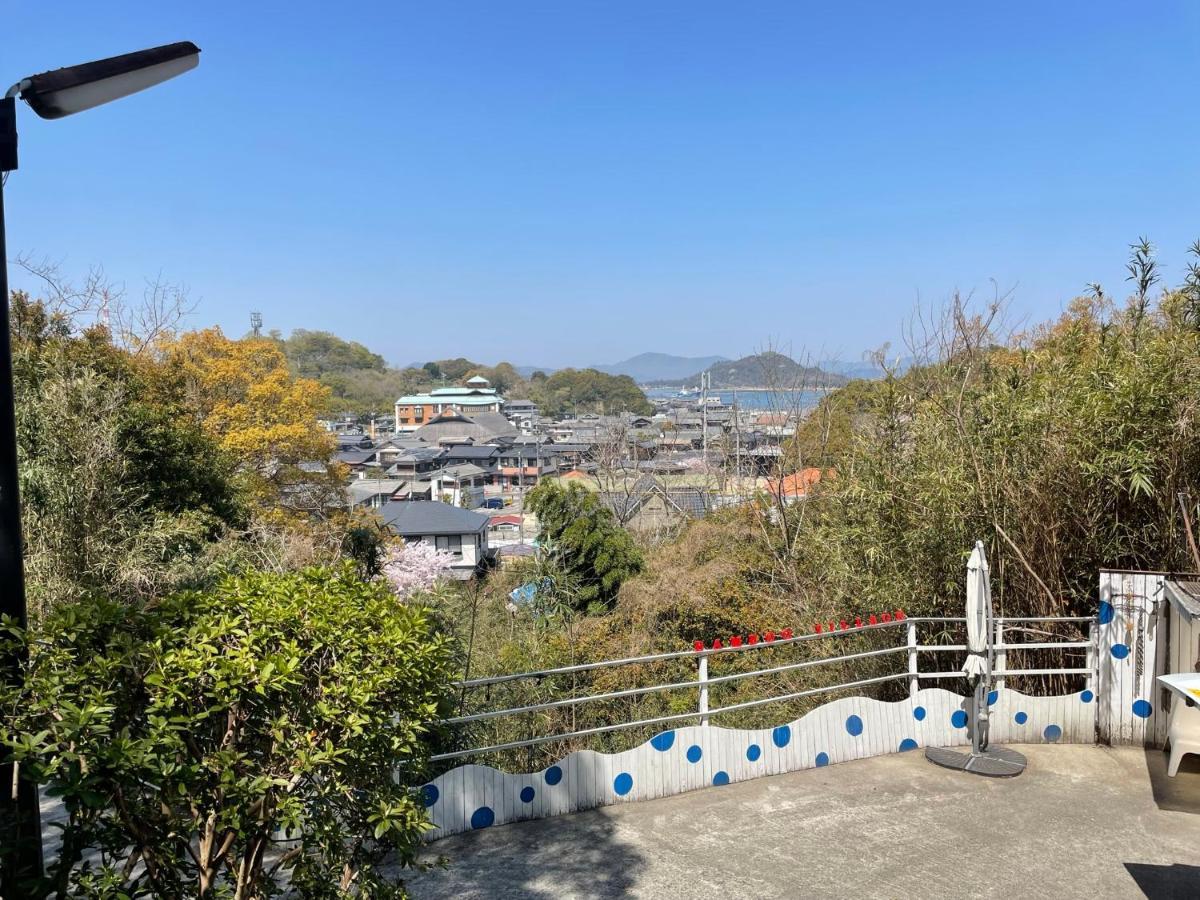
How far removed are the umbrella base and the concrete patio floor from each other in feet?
0.18

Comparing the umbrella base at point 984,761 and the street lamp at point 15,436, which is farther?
the umbrella base at point 984,761

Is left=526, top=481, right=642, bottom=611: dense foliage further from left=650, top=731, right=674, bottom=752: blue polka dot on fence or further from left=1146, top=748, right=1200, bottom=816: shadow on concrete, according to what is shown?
left=1146, top=748, right=1200, bottom=816: shadow on concrete

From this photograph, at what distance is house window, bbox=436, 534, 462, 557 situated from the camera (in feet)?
89.1

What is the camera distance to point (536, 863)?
3.89 metres

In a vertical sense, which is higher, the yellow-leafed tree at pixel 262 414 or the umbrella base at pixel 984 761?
the yellow-leafed tree at pixel 262 414

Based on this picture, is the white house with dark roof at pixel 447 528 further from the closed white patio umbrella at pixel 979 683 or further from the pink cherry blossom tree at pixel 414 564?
the closed white patio umbrella at pixel 979 683

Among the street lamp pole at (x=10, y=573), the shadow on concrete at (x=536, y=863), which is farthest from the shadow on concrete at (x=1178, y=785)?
the street lamp pole at (x=10, y=573)

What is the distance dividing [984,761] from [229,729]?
4.42 metres

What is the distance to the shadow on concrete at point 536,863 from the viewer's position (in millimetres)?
3643

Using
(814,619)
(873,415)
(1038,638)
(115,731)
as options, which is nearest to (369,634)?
(115,731)

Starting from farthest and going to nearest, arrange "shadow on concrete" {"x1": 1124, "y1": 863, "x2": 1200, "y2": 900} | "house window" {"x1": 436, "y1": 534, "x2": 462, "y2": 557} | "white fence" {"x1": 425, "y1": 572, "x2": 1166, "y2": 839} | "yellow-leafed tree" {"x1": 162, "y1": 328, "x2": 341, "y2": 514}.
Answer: "house window" {"x1": 436, "y1": 534, "x2": 462, "y2": 557} → "yellow-leafed tree" {"x1": 162, "y1": 328, "x2": 341, "y2": 514} → "white fence" {"x1": 425, "y1": 572, "x2": 1166, "y2": 839} → "shadow on concrete" {"x1": 1124, "y1": 863, "x2": 1200, "y2": 900}

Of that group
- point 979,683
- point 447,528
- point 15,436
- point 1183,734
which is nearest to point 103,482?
point 15,436

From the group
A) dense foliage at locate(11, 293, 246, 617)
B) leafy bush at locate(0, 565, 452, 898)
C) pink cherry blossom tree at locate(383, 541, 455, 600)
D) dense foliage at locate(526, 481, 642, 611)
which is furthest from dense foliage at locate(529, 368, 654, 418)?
leafy bush at locate(0, 565, 452, 898)

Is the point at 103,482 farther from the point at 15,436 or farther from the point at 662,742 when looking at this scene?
the point at 15,436
